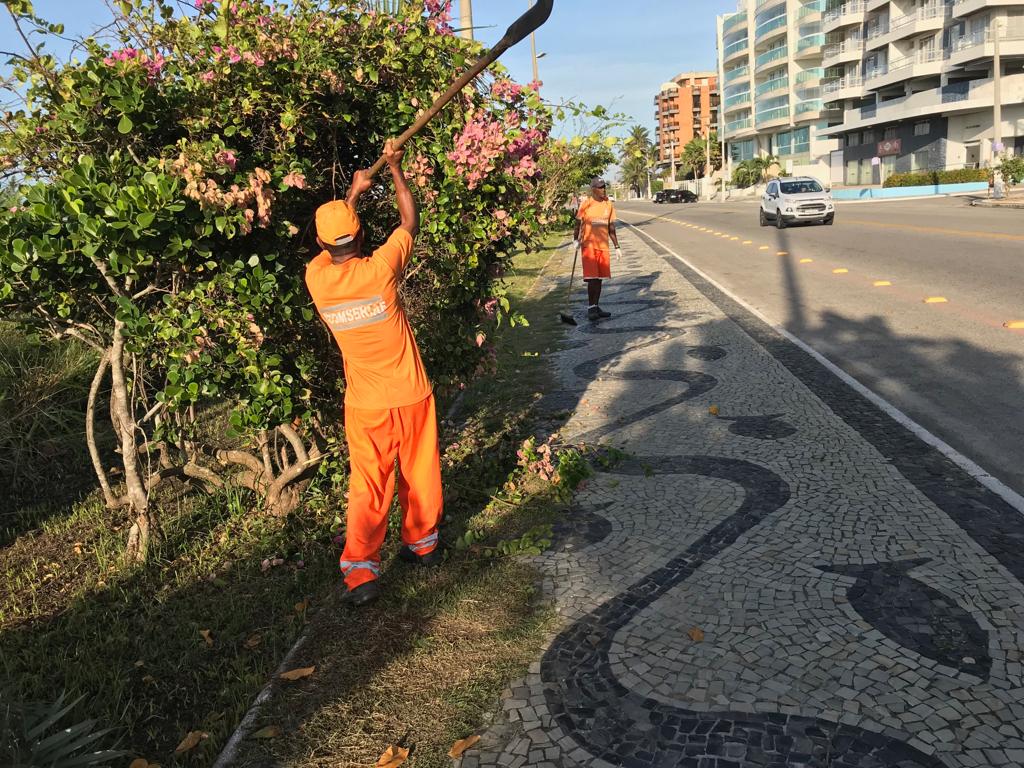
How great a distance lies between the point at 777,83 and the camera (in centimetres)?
8444

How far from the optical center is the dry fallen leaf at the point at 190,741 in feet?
9.53

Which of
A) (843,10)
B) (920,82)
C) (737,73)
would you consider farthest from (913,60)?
(737,73)

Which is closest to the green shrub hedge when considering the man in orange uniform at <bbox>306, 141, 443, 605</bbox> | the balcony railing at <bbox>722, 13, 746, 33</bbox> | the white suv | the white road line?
the white suv

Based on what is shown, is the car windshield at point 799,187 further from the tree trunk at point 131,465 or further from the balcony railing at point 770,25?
the balcony railing at point 770,25

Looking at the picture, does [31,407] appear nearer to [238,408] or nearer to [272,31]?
[238,408]

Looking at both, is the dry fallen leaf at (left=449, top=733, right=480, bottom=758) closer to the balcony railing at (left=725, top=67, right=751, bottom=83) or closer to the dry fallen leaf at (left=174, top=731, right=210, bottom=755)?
the dry fallen leaf at (left=174, top=731, right=210, bottom=755)

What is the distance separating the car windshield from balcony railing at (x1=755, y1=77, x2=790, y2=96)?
205ft

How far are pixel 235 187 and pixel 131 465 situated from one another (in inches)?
70.0

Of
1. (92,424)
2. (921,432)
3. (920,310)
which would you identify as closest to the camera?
(92,424)

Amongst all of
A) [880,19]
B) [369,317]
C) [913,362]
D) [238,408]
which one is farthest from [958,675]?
[880,19]

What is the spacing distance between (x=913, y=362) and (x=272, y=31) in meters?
6.24

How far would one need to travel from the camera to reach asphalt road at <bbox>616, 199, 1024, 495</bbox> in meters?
5.88

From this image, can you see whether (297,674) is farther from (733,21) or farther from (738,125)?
(733,21)

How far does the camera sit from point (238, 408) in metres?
4.03
